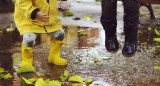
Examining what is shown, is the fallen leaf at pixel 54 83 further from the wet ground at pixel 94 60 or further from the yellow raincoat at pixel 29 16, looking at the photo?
the yellow raincoat at pixel 29 16

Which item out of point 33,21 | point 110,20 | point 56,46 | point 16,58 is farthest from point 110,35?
point 16,58

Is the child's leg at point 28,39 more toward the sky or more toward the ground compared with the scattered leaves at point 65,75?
more toward the sky

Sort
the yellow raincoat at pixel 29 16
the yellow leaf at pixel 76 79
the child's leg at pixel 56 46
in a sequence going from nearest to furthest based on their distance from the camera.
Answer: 1. the yellow leaf at pixel 76 79
2. the yellow raincoat at pixel 29 16
3. the child's leg at pixel 56 46

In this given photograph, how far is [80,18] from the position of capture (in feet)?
→ 21.8

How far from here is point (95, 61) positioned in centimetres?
399

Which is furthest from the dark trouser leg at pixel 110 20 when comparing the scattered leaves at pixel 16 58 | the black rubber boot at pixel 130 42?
the scattered leaves at pixel 16 58

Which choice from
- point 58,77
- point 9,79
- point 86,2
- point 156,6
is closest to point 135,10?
point 58,77

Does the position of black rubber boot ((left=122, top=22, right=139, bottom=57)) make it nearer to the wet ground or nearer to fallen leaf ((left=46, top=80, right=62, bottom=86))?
the wet ground

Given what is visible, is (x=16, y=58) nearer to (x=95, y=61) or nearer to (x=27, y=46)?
(x=27, y=46)

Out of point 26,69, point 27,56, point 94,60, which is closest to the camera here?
point 26,69

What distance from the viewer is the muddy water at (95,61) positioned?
3.38 m

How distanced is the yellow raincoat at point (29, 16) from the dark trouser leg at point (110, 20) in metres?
0.53

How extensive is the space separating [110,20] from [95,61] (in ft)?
1.87

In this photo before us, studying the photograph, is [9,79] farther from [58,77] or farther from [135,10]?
[135,10]
